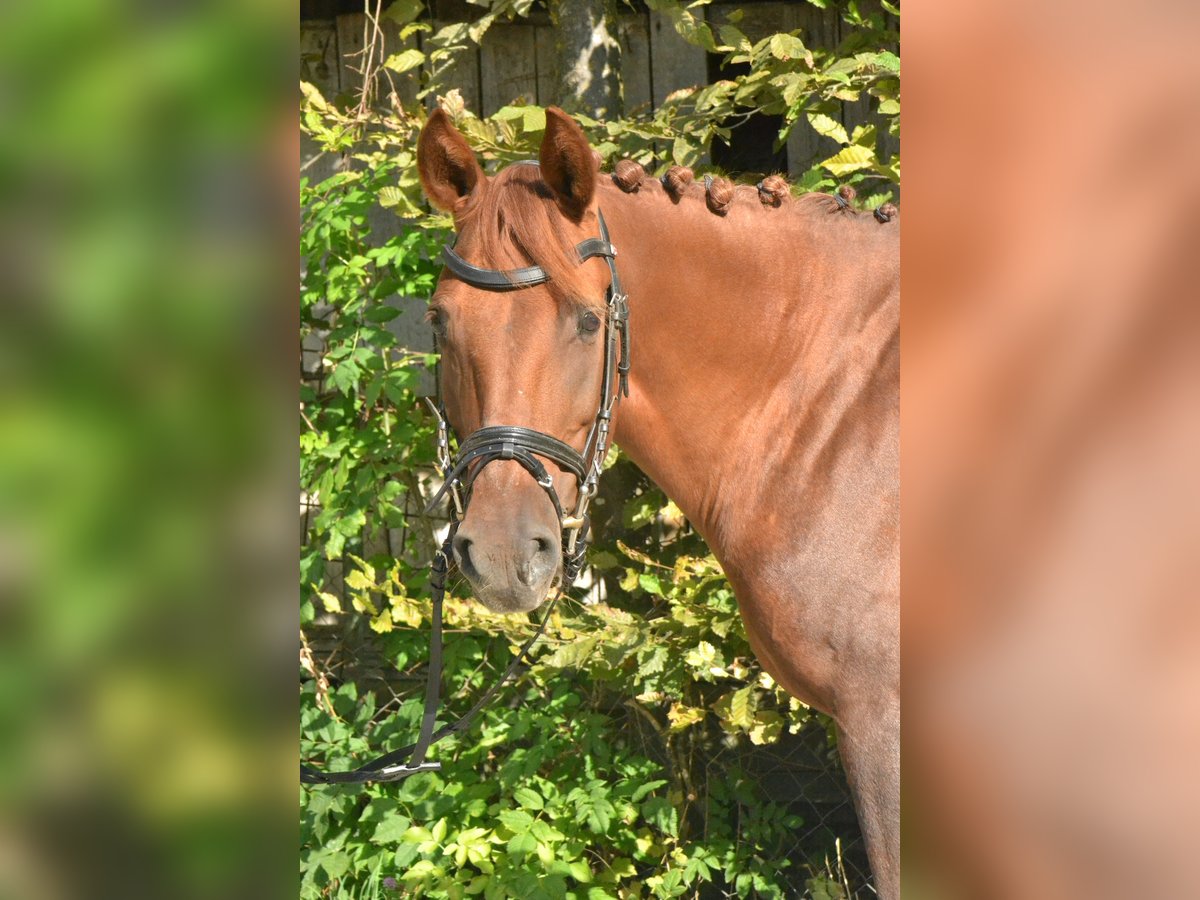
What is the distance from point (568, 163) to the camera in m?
1.96

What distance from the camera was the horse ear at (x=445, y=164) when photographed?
2.06 m

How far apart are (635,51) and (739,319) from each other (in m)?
1.67

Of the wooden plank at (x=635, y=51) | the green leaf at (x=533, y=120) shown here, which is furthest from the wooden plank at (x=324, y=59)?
the green leaf at (x=533, y=120)

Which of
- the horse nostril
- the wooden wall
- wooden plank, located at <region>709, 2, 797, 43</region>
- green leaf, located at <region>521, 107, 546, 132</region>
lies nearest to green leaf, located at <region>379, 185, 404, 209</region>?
green leaf, located at <region>521, 107, 546, 132</region>

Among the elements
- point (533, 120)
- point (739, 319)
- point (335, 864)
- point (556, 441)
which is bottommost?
point (335, 864)

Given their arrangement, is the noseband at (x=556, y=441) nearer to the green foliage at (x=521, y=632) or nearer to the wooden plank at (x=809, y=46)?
the green foliage at (x=521, y=632)

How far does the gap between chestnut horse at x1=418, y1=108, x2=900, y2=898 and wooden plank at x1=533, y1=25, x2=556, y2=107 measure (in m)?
1.43

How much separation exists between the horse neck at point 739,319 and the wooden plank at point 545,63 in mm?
1497

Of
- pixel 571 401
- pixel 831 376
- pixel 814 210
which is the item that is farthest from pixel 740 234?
pixel 571 401

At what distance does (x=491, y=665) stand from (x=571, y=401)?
5.23ft
